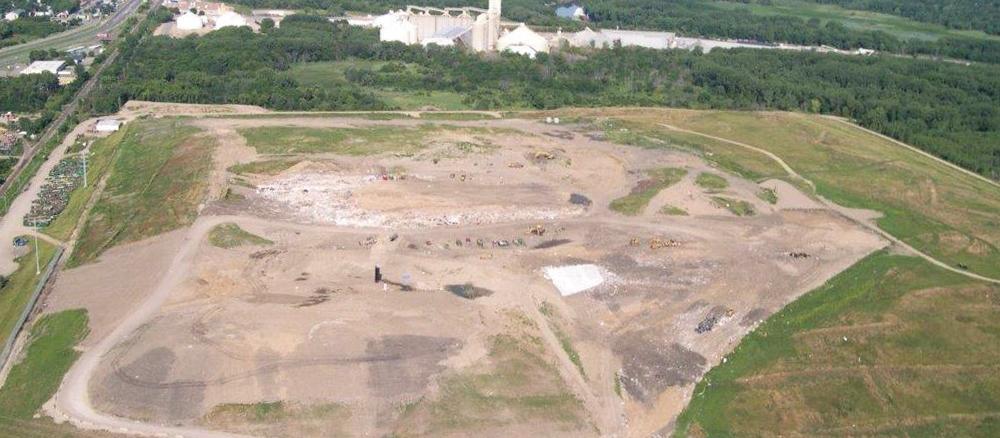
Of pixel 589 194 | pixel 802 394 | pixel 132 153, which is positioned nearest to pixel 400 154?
pixel 589 194

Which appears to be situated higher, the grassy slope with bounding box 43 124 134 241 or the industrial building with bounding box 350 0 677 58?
the industrial building with bounding box 350 0 677 58

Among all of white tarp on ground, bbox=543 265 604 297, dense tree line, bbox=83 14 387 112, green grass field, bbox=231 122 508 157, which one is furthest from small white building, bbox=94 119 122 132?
white tarp on ground, bbox=543 265 604 297

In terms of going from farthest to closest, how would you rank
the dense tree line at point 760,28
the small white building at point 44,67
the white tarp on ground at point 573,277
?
the dense tree line at point 760,28 → the small white building at point 44,67 → the white tarp on ground at point 573,277

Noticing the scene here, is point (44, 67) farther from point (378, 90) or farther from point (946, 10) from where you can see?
point (946, 10)

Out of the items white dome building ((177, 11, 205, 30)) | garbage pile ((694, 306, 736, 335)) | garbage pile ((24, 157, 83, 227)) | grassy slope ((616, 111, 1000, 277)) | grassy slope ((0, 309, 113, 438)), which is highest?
white dome building ((177, 11, 205, 30))

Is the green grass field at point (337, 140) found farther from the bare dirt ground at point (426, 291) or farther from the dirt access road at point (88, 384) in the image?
the dirt access road at point (88, 384)

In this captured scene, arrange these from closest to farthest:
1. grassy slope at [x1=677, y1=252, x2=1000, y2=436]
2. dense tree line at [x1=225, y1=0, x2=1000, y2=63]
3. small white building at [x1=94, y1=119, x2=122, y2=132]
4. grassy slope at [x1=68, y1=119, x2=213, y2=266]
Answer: grassy slope at [x1=677, y1=252, x2=1000, y2=436]
grassy slope at [x1=68, y1=119, x2=213, y2=266]
small white building at [x1=94, y1=119, x2=122, y2=132]
dense tree line at [x1=225, y1=0, x2=1000, y2=63]

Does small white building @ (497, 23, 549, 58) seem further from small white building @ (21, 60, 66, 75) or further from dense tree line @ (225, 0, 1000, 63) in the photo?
small white building @ (21, 60, 66, 75)

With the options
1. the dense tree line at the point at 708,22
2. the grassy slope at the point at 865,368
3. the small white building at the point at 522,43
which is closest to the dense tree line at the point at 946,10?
the dense tree line at the point at 708,22
